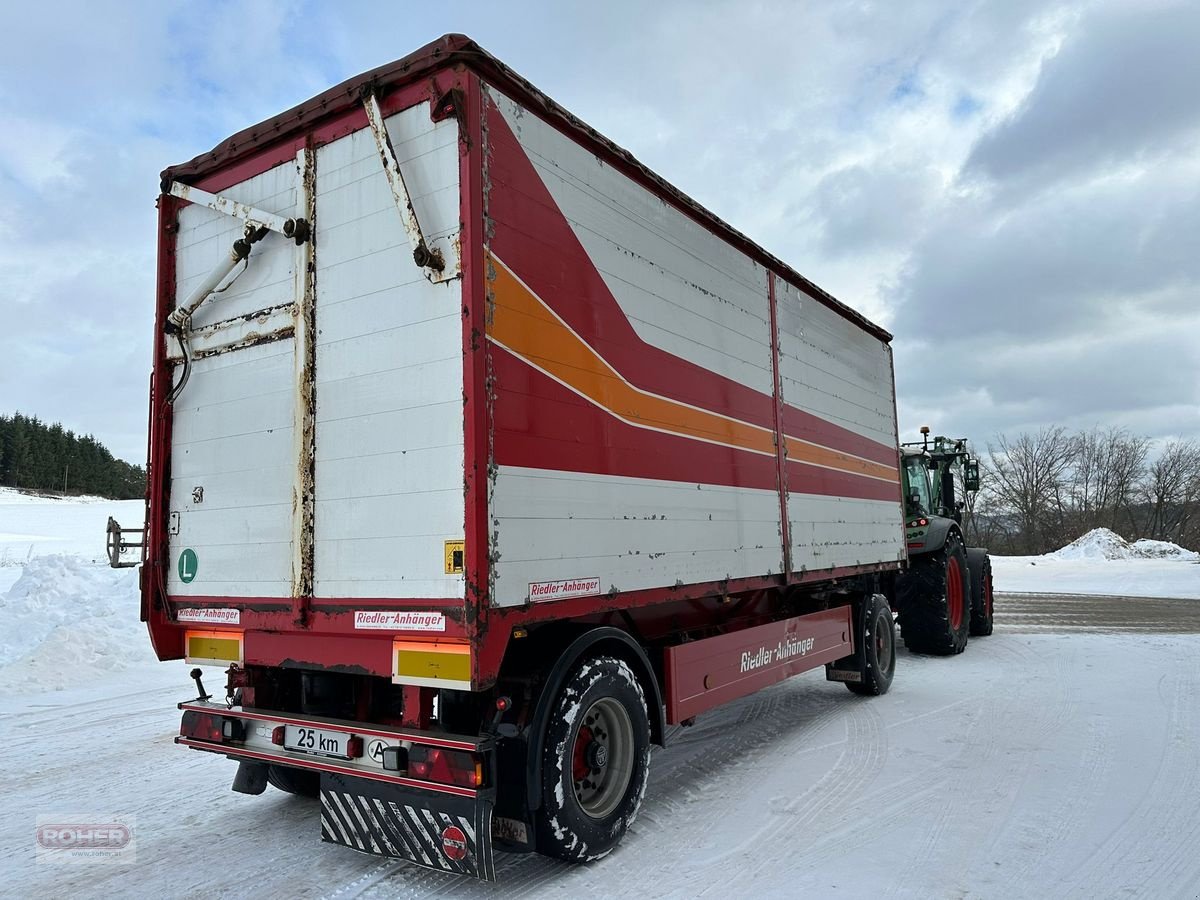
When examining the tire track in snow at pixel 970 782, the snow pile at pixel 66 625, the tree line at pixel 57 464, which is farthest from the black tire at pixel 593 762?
the tree line at pixel 57 464

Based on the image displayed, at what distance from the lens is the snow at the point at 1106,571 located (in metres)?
22.4

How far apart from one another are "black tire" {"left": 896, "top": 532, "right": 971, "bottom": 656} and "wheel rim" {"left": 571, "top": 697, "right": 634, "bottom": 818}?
25.5 feet

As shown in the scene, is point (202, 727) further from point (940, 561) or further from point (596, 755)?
point (940, 561)

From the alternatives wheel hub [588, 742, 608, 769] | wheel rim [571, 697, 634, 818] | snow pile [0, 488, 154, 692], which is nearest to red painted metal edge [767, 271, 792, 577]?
wheel rim [571, 697, 634, 818]

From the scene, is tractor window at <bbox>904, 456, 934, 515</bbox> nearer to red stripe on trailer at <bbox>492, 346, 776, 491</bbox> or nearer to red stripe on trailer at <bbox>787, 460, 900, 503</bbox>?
red stripe on trailer at <bbox>787, 460, 900, 503</bbox>

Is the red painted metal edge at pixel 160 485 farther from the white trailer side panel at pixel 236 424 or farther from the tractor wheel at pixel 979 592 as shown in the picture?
the tractor wheel at pixel 979 592

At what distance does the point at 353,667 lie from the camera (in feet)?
12.8

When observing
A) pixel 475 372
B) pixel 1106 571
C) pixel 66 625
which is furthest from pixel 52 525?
pixel 1106 571

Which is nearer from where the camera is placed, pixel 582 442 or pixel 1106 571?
pixel 582 442

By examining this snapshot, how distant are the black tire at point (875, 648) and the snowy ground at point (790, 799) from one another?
22 cm

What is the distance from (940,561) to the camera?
11.1 m

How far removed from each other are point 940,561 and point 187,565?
31.4 feet

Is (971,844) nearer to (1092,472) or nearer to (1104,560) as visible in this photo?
(1104,560)

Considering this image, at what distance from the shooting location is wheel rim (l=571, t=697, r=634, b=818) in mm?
4188
